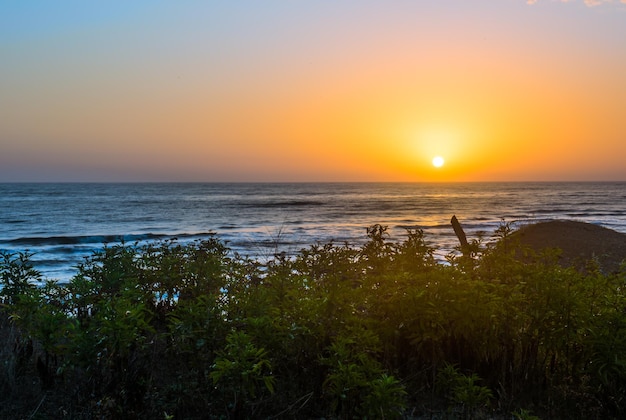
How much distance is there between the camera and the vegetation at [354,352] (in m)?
4.18

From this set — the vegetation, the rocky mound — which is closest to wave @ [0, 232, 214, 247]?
the rocky mound

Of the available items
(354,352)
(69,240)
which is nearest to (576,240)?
(354,352)

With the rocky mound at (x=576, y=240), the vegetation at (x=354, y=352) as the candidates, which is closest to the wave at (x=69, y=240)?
the rocky mound at (x=576, y=240)

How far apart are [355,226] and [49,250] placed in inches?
899

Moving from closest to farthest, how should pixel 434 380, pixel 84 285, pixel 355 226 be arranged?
pixel 434 380 → pixel 84 285 → pixel 355 226

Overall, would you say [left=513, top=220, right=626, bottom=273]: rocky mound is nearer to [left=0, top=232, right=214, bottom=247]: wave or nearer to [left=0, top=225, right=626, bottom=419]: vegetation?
[left=0, top=225, right=626, bottom=419]: vegetation

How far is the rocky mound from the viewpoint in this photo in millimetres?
17906

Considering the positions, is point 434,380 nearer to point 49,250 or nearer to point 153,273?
point 153,273

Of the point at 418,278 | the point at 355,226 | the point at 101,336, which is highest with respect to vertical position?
the point at 418,278

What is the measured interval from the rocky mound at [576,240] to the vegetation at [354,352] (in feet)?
42.9

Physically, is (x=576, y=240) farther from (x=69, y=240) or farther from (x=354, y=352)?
(x=69, y=240)

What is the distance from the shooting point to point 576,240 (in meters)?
19.4

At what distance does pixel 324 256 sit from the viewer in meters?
6.25

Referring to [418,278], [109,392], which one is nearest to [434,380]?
[418,278]
